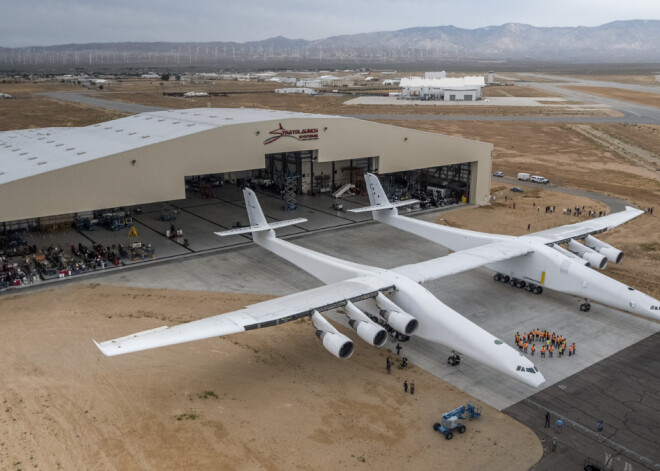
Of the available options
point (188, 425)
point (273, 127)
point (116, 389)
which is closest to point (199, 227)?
point (273, 127)

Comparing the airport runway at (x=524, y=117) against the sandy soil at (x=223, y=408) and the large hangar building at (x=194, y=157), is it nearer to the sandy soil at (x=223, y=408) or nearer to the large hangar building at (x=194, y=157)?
the large hangar building at (x=194, y=157)

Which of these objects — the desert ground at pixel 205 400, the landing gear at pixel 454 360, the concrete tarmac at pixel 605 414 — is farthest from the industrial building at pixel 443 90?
the landing gear at pixel 454 360

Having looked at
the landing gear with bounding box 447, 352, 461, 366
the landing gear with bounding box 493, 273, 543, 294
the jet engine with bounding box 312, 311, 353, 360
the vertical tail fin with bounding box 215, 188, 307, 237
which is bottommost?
the landing gear with bounding box 447, 352, 461, 366

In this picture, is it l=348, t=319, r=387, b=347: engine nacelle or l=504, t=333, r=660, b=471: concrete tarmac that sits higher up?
l=348, t=319, r=387, b=347: engine nacelle

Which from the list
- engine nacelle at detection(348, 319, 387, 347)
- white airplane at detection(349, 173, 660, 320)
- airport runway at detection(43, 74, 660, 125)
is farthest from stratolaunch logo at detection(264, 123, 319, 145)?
airport runway at detection(43, 74, 660, 125)

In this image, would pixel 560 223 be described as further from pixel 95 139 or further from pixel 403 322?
pixel 95 139

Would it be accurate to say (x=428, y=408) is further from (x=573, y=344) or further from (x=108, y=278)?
(x=108, y=278)

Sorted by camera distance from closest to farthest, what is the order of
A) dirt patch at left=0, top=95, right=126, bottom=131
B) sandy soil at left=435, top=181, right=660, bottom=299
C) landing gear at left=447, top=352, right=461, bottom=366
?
1. landing gear at left=447, top=352, right=461, bottom=366
2. sandy soil at left=435, top=181, right=660, bottom=299
3. dirt patch at left=0, top=95, right=126, bottom=131

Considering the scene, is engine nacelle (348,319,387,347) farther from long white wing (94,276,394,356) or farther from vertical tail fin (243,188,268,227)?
vertical tail fin (243,188,268,227)
